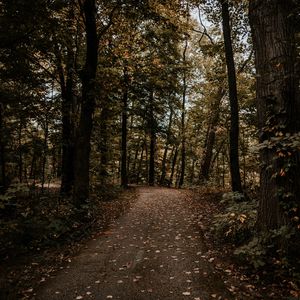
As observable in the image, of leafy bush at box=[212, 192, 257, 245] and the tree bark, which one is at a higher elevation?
the tree bark

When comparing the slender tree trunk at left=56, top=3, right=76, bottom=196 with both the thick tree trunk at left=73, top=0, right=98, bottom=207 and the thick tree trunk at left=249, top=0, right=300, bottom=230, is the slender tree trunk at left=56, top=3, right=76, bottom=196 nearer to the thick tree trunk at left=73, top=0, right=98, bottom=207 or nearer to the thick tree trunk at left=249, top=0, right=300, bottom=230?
the thick tree trunk at left=73, top=0, right=98, bottom=207

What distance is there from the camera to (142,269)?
6387 millimetres

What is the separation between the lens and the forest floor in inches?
207

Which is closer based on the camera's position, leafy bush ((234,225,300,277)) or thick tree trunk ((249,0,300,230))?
leafy bush ((234,225,300,277))

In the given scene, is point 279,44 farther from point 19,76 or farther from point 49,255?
point 19,76

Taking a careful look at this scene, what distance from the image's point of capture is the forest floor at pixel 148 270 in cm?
527

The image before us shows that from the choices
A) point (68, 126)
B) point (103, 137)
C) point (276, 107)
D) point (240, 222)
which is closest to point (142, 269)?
point (240, 222)

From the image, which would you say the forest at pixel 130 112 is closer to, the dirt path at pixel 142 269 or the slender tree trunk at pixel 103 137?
the slender tree trunk at pixel 103 137

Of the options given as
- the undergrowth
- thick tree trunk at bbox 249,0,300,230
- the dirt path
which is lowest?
the dirt path

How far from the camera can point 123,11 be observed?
503 inches

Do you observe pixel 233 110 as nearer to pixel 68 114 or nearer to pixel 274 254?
pixel 274 254

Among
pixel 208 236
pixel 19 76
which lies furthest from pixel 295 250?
pixel 19 76

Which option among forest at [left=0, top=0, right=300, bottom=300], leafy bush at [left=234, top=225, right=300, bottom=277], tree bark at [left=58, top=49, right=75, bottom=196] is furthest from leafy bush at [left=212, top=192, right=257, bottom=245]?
tree bark at [left=58, top=49, right=75, bottom=196]

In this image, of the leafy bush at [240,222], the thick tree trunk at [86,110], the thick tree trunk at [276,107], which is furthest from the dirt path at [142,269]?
the thick tree trunk at [86,110]
